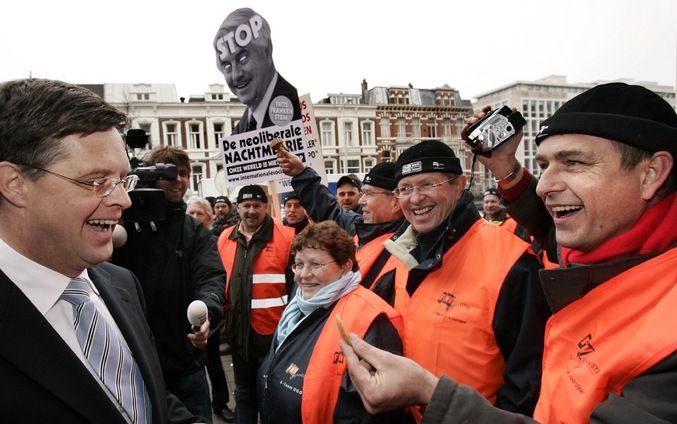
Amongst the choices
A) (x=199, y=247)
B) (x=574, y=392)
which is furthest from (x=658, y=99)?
(x=199, y=247)

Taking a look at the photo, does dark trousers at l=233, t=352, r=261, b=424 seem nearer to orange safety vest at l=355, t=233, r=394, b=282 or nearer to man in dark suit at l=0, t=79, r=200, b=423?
orange safety vest at l=355, t=233, r=394, b=282

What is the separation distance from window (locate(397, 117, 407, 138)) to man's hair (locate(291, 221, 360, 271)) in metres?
41.0

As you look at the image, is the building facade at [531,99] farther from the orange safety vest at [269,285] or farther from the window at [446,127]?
the orange safety vest at [269,285]

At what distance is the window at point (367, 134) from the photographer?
41.3m

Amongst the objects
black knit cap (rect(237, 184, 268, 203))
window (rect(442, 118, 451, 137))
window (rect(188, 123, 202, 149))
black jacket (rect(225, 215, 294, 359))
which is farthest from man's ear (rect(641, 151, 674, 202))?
window (rect(442, 118, 451, 137))

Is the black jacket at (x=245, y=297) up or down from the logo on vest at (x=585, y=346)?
down

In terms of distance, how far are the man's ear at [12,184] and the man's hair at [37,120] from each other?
2 cm

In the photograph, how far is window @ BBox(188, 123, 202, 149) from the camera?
35.8m

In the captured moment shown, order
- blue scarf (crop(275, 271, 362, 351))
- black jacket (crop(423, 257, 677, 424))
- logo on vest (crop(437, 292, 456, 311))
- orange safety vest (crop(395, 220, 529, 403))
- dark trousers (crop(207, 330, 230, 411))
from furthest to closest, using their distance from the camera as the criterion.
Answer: dark trousers (crop(207, 330, 230, 411)), blue scarf (crop(275, 271, 362, 351)), logo on vest (crop(437, 292, 456, 311)), orange safety vest (crop(395, 220, 529, 403)), black jacket (crop(423, 257, 677, 424))

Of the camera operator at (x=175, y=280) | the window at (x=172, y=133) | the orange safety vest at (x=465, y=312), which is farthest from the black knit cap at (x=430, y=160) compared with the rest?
the window at (x=172, y=133)

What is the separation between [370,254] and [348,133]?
38153mm

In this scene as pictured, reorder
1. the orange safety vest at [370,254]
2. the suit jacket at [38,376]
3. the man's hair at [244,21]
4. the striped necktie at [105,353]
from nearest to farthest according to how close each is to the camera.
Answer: the suit jacket at [38,376] < the striped necktie at [105,353] < the orange safety vest at [370,254] < the man's hair at [244,21]

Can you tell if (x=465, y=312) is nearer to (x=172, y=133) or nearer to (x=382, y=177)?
(x=382, y=177)

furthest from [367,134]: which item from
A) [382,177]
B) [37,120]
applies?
[37,120]
